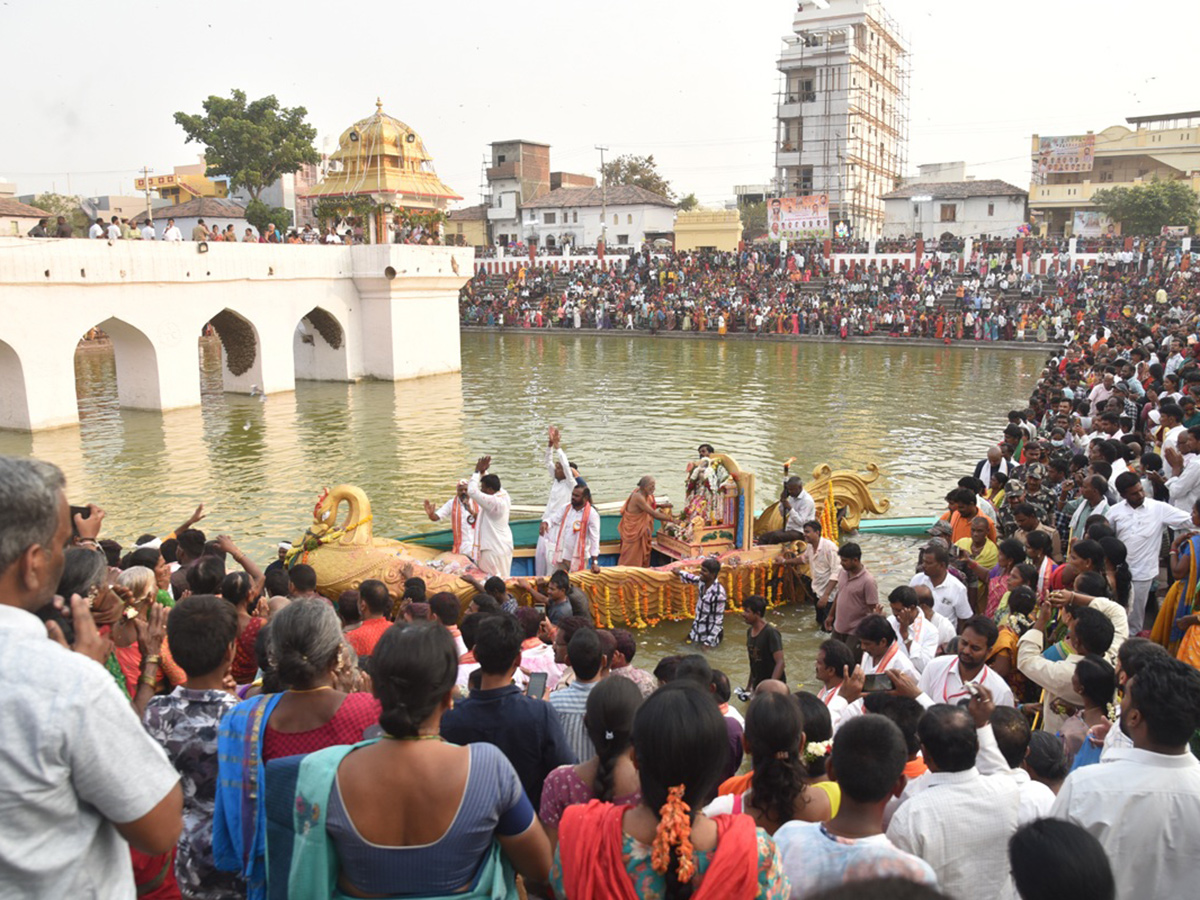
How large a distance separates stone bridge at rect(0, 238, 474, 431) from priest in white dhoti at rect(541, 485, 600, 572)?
46.3 feet

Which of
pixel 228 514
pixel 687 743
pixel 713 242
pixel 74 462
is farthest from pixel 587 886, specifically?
pixel 713 242

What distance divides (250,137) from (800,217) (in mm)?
24968

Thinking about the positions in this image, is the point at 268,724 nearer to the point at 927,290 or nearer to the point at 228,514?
the point at 228,514

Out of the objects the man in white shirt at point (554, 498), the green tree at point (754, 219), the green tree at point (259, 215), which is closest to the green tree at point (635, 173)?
the green tree at point (754, 219)

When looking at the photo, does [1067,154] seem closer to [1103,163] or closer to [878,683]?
[1103,163]

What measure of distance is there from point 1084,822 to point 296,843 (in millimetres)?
2197

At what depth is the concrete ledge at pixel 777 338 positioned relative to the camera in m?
32.0

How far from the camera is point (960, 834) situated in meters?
2.80

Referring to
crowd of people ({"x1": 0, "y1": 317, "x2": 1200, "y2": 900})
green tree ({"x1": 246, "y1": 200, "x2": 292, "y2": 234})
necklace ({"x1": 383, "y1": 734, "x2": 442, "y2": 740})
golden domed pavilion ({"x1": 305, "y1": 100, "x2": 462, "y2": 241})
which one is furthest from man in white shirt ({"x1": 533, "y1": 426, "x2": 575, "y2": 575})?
green tree ({"x1": 246, "y1": 200, "x2": 292, "y2": 234})

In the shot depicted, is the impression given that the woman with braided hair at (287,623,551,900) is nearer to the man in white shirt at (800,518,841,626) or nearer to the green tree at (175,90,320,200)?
the man in white shirt at (800,518,841,626)

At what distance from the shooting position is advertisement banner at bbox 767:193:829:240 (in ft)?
147

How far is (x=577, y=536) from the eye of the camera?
344 inches

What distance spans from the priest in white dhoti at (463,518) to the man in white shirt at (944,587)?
4.04m

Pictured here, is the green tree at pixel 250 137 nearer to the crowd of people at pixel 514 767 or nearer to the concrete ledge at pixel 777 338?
the concrete ledge at pixel 777 338
